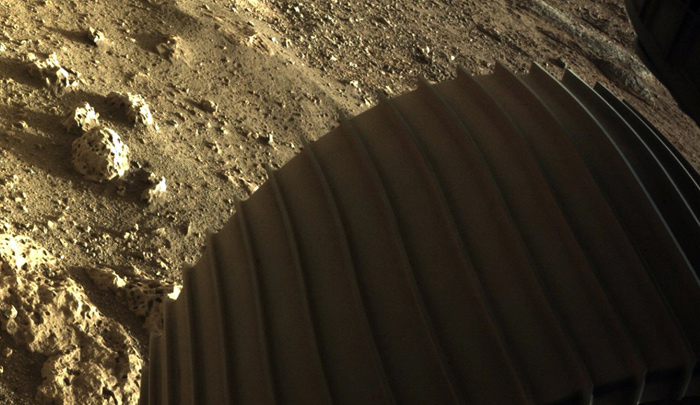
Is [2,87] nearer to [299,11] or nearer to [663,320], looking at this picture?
[299,11]

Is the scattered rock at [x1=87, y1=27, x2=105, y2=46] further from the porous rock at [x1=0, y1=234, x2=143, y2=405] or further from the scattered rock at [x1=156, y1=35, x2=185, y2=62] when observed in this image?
the porous rock at [x1=0, y1=234, x2=143, y2=405]

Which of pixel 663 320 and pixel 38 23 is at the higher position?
pixel 38 23

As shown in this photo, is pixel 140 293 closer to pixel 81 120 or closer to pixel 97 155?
pixel 97 155

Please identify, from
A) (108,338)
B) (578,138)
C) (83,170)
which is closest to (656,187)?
(578,138)

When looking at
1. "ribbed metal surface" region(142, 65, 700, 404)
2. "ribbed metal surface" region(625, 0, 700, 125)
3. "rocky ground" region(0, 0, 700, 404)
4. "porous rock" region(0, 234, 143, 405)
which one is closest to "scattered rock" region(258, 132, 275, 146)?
"rocky ground" region(0, 0, 700, 404)

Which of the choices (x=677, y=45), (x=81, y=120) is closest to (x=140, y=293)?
(x=81, y=120)
